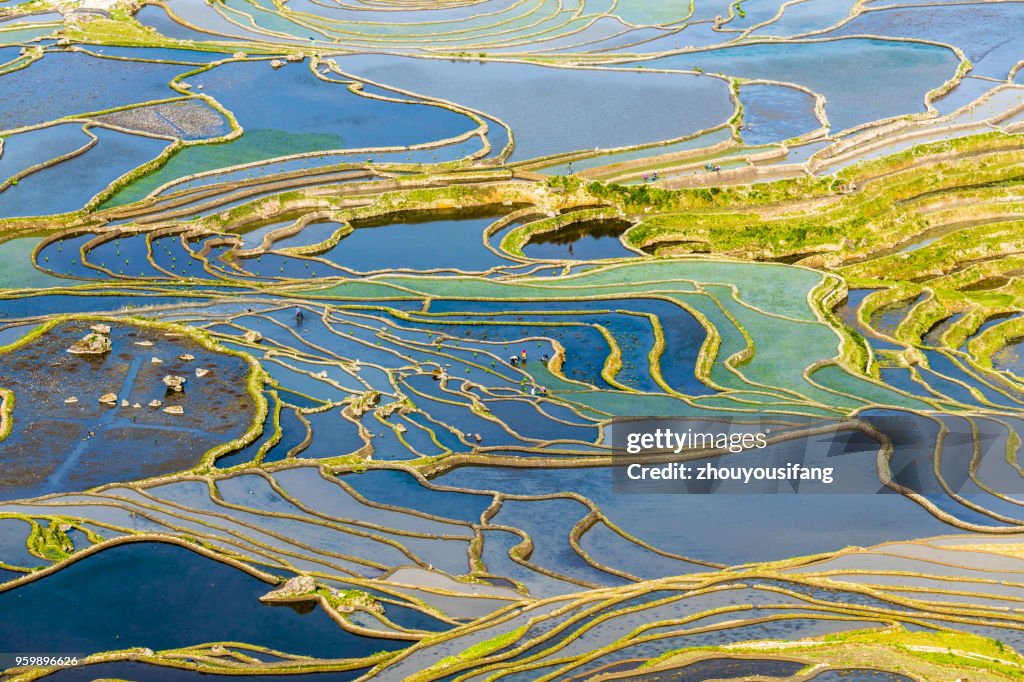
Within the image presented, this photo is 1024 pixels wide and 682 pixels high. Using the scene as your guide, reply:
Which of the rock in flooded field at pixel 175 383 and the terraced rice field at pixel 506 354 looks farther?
the rock in flooded field at pixel 175 383

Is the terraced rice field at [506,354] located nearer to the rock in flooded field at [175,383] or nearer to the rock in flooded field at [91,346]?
the rock in flooded field at [91,346]

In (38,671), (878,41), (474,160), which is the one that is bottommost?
(38,671)

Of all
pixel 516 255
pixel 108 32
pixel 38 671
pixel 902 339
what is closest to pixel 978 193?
pixel 902 339

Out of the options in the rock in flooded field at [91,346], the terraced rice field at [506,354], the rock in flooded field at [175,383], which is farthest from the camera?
the rock in flooded field at [91,346]

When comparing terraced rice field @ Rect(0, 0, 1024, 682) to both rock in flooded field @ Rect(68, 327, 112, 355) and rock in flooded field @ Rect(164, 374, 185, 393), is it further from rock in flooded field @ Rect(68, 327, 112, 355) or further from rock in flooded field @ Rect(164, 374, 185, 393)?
rock in flooded field @ Rect(164, 374, 185, 393)

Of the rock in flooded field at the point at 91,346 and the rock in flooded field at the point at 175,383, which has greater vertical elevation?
the rock in flooded field at the point at 91,346

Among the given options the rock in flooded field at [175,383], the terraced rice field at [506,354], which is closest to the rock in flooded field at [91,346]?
the terraced rice field at [506,354]

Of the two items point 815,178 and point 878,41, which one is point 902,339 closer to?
A: point 815,178

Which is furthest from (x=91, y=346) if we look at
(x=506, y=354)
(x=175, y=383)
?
(x=506, y=354)

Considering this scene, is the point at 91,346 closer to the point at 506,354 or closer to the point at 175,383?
the point at 175,383
